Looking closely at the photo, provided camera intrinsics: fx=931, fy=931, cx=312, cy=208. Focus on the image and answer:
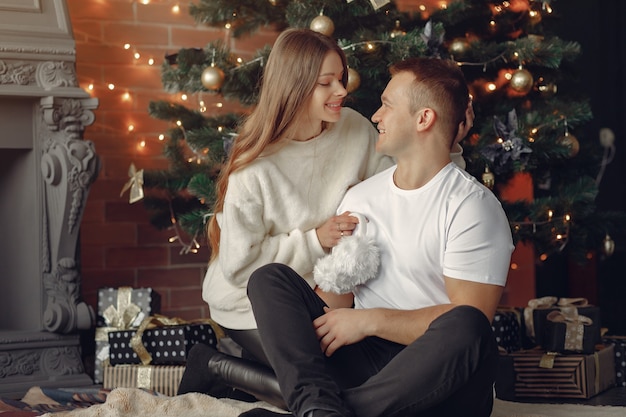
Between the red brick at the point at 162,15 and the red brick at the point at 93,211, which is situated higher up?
the red brick at the point at 162,15

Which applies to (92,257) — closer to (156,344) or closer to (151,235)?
(151,235)

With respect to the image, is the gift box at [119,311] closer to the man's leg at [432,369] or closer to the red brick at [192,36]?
the red brick at [192,36]

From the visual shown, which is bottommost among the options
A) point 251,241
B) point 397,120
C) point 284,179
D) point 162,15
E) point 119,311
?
point 119,311

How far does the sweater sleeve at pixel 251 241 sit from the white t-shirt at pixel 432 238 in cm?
19

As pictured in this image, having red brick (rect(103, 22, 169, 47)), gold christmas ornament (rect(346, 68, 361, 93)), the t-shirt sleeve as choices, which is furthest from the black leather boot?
red brick (rect(103, 22, 169, 47))

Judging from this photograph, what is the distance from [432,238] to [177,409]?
31.0 inches

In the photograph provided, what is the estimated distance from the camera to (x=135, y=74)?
3.55m

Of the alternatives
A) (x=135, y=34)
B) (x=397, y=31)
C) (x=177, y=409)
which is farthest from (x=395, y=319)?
(x=135, y=34)

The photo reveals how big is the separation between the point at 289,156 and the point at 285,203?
13 cm

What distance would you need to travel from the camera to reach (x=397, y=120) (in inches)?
82.2

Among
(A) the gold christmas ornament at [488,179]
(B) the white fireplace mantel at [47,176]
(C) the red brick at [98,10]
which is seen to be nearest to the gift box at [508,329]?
(A) the gold christmas ornament at [488,179]

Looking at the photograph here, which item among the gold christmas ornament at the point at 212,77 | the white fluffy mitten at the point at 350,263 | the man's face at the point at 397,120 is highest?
the gold christmas ornament at the point at 212,77

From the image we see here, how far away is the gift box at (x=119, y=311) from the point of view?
296cm

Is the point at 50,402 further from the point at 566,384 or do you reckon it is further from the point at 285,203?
the point at 566,384
